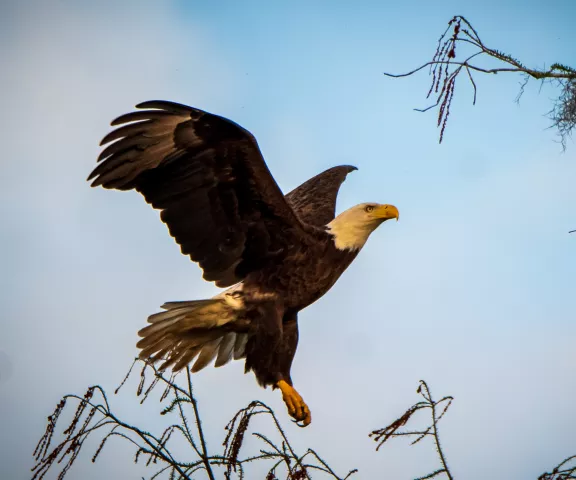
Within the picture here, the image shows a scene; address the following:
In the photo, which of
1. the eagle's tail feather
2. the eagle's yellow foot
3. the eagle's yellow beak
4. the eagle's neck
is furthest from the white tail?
the eagle's yellow beak

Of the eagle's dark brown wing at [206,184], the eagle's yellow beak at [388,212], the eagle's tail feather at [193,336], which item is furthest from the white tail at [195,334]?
the eagle's yellow beak at [388,212]

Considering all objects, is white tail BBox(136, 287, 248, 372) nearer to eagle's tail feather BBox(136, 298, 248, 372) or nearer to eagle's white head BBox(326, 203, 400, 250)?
eagle's tail feather BBox(136, 298, 248, 372)

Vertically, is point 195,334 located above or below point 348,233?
below

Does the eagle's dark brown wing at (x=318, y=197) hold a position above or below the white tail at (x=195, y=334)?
above

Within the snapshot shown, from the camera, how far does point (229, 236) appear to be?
15.2 ft

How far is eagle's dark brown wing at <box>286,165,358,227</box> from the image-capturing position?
19.2 feet

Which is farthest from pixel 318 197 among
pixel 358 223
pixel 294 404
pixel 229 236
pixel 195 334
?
pixel 294 404

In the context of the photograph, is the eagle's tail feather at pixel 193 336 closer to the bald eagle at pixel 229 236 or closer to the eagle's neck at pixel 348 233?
the bald eagle at pixel 229 236

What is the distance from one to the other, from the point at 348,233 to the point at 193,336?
1.22 metres

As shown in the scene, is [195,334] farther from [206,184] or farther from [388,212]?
[388,212]

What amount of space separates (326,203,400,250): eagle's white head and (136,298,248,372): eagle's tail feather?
834 millimetres

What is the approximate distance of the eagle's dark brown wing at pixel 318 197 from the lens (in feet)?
19.2

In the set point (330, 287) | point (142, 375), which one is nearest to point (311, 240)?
point (330, 287)

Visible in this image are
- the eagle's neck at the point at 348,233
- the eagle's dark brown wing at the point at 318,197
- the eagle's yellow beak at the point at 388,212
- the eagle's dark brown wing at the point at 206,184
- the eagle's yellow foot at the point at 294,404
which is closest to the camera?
the eagle's dark brown wing at the point at 206,184
